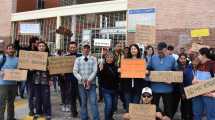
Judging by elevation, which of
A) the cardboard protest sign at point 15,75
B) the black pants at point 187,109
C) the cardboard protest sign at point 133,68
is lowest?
the black pants at point 187,109

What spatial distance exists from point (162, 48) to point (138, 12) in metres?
12.8

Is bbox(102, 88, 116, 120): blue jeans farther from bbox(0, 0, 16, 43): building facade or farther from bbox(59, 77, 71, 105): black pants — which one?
bbox(0, 0, 16, 43): building facade

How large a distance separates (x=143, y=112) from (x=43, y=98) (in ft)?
11.6

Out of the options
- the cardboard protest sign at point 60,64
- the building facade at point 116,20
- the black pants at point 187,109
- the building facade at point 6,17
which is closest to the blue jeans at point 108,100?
the cardboard protest sign at point 60,64

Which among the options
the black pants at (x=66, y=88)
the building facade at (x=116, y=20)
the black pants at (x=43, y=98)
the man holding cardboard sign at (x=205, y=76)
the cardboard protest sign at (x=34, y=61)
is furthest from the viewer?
the building facade at (x=116, y=20)

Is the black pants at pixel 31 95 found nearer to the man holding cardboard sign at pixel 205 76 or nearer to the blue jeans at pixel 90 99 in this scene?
the blue jeans at pixel 90 99

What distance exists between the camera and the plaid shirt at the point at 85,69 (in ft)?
35.4

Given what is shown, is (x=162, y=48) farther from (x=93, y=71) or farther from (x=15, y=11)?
(x=15, y=11)

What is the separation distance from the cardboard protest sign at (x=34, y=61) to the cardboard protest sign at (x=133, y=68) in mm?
1965

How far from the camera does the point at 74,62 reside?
1141cm

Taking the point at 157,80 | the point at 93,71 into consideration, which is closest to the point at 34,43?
the point at 93,71

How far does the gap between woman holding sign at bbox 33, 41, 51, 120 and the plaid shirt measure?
0.83m

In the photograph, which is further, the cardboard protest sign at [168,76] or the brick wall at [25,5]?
the brick wall at [25,5]

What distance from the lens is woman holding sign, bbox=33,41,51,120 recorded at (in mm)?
11195
